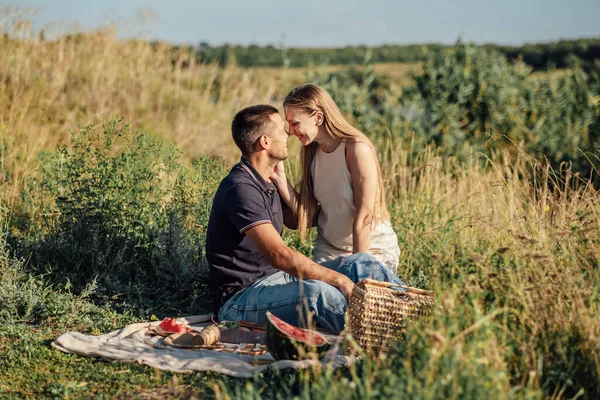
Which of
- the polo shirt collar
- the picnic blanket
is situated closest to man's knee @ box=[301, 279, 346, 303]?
the picnic blanket

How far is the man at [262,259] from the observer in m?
4.54

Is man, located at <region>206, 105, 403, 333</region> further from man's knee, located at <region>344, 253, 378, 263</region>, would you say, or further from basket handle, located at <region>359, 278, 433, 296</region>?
basket handle, located at <region>359, 278, 433, 296</region>

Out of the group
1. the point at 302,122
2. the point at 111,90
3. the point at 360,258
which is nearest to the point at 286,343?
the point at 360,258

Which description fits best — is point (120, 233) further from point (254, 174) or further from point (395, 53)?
point (395, 53)

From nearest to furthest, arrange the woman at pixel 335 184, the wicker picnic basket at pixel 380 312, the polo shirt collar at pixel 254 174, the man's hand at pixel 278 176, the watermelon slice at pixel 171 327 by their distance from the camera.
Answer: the wicker picnic basket at pixel 380 312, the watermelon slice at pixel 171 327, the polo shirt collar at pixel 254 174, the woman at pixel 335 184, the man's hand at pixel 278 176

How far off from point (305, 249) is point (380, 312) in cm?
214

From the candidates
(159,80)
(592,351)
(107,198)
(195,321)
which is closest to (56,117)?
(159,80)

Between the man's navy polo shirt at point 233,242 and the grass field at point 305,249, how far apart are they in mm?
703

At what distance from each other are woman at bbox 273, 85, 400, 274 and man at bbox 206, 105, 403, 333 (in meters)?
0.30

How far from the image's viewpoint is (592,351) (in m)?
3.41

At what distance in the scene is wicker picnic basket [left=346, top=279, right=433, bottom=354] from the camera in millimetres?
4160

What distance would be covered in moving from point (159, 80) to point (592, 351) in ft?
33.7

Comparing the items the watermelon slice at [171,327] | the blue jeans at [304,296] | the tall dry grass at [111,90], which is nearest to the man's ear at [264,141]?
the blue jeans at [304,296]

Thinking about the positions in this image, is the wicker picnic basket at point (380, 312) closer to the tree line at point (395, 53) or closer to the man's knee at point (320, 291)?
the man's knee at point (320, 291)
